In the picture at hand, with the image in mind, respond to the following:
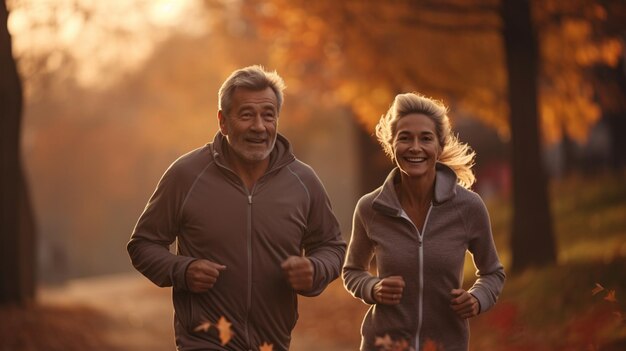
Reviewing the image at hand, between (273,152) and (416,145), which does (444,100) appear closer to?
(273,152)

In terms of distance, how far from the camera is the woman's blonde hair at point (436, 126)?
559 cm

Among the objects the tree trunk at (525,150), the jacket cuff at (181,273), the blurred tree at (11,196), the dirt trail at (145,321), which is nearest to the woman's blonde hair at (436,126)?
the jacket cuff at (181,273)

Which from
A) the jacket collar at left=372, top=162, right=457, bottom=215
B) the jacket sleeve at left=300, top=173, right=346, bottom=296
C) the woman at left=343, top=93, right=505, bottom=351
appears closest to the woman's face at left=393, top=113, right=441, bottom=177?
the woman at left=343, top=93, right=505, bottom=351

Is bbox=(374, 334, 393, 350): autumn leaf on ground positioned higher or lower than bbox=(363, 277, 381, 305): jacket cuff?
lower

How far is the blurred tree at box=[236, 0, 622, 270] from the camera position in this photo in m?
13.6

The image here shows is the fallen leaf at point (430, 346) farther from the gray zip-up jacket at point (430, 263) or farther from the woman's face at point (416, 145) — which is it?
the woman's face at point (416, 145)

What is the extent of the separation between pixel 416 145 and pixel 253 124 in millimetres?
826

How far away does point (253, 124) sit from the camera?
5.56 meters

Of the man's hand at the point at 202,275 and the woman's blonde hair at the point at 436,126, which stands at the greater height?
the woman's blonde hair at the point at 436,126

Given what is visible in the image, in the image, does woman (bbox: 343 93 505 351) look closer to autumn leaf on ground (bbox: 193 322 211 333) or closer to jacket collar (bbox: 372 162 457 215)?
jacket collar (bbox: 372 162 457 215)

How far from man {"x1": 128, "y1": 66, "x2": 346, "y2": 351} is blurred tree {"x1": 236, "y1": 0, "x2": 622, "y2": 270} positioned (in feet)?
27.1

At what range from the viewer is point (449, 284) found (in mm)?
5496

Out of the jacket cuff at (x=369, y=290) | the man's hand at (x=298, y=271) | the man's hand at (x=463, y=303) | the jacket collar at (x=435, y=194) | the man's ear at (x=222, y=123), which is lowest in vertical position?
the man's hand at (x=463, y=303)

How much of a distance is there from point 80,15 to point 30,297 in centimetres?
430
